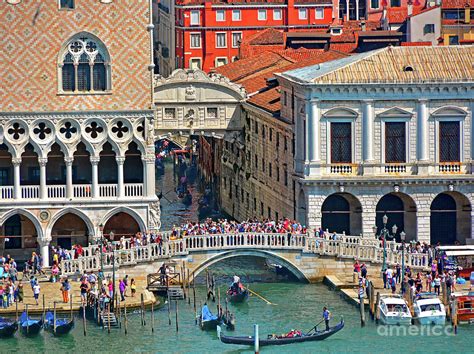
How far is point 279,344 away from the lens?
86.1 meters

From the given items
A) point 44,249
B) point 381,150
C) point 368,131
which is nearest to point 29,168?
point 44,249

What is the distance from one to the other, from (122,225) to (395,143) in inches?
478

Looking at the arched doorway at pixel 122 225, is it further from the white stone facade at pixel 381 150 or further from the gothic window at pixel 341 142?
the gothic window at pixel 341 142

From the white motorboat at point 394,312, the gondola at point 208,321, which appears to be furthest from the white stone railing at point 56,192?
the white motorboat at point 394,312

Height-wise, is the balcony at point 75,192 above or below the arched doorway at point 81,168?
below

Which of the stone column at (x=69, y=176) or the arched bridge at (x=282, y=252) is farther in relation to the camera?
the stone column at (x=69, y=176)

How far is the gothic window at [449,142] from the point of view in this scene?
10156cm

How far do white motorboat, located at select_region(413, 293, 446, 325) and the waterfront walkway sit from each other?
1062cm

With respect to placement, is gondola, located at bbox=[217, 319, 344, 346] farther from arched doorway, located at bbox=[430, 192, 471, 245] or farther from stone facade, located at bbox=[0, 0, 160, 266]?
arched doorway, located at bbox=[430, 192, 471, 245]

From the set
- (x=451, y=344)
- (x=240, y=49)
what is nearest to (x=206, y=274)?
(x=451, y=344)

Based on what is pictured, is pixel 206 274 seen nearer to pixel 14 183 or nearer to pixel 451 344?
pixel 14 183

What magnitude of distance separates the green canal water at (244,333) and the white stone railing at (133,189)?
8762 mm

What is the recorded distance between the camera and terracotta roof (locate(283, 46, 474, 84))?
330 ft

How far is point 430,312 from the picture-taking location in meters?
89.1
